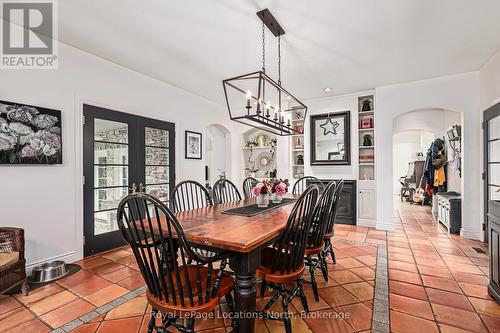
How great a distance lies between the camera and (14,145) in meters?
2.50

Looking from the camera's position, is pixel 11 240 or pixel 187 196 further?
pixel 187 196

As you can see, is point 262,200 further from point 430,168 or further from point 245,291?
point 430,168

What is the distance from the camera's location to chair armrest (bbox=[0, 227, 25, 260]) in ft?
7.38

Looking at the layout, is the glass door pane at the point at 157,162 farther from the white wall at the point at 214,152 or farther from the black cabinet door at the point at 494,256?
the black cabinet door at the point at 494,256

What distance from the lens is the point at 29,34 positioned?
8.81 ft

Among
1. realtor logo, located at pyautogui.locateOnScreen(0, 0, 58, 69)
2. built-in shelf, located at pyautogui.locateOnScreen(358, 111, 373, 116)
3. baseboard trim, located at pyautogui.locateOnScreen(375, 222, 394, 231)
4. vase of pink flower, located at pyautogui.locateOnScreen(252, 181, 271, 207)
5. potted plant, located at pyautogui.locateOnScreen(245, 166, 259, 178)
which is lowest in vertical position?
baseboard trim, located at pyautogui.locateOnScreen(375, 222, 394, 231)

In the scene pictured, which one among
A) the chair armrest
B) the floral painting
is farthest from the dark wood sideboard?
the chair armrest

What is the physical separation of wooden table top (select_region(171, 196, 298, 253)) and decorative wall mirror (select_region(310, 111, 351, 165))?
3.07 m

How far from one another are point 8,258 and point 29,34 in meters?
2.35

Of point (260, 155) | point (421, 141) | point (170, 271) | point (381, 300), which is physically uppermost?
point (421, 141)

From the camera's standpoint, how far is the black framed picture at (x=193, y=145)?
471cm

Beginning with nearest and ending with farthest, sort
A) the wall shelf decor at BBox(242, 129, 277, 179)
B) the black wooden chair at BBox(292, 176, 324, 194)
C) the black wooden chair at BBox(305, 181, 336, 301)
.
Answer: the black wooden chair at BBox(305, 181, 336, 301), the black wooden chair at BBox(292, 176, 324, 194), the wall shelf decor at BBox(242, 129, 277, 179)

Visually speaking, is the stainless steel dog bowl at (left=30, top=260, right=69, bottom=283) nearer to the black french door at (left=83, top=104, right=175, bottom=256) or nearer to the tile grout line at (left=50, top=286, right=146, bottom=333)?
the black french door at (left=83, top=104, right=175, bottom=256)

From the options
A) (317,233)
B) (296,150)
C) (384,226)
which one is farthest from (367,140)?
(317,233)
